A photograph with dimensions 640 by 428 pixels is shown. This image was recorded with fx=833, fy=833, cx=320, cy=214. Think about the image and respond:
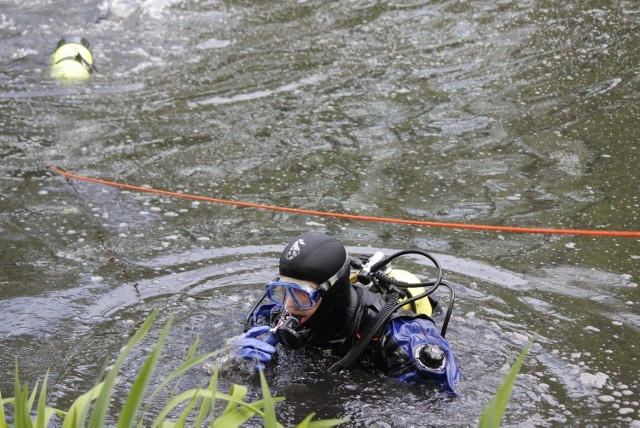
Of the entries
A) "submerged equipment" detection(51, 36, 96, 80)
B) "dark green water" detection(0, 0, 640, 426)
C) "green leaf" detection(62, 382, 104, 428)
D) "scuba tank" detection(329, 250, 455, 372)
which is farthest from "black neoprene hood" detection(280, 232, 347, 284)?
"submerged equipment" detection(51, 36, 96, 80)

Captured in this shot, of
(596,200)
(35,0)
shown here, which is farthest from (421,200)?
(35,0)

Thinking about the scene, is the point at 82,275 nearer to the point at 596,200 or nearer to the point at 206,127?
the point at 206,127

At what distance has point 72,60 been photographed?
29.9ft

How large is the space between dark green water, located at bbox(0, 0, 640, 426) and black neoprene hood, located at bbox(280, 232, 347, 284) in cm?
55

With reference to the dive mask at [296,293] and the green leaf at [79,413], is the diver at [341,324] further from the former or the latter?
the green leaf at [79,413]

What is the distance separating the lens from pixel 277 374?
410 centimetres

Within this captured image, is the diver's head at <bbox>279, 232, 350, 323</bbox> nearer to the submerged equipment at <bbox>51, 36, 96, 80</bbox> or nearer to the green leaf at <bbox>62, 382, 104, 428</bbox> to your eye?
the green leaf at <bbox>62, 382, 104, 428</bbox>

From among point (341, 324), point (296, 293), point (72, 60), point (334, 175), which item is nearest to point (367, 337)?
point (341, 324)

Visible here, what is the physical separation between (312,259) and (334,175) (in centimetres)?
289

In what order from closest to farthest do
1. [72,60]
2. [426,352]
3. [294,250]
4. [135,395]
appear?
[135,395] < [426,352] < [294,250] < [72,60]

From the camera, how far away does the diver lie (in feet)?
12.4

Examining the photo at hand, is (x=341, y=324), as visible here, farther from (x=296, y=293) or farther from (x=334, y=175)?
(x=334, y=175)

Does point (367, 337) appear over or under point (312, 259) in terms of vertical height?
under

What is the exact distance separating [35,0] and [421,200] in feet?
26.1
